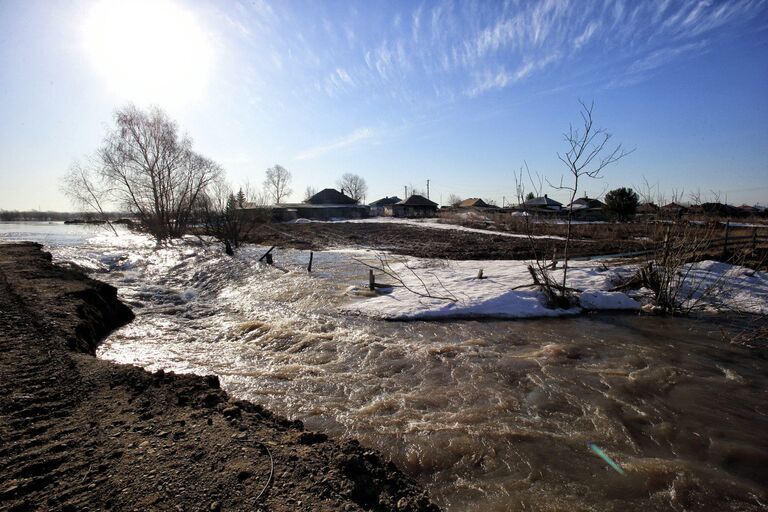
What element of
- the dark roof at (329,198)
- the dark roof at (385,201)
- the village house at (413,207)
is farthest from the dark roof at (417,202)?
the dark roof at (385,201)

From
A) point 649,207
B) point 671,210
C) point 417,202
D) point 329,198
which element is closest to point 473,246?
point 649,207

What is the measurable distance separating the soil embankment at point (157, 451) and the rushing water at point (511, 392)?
110cm

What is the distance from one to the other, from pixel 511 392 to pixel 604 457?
163cm

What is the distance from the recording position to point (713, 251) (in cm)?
1403

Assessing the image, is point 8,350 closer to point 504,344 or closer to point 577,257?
point 504,344

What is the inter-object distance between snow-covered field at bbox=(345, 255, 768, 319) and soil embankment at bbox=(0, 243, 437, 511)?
6282 mm

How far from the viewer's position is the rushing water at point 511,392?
378cm

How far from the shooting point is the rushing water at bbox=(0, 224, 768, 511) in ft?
12.4

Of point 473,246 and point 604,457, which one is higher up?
point 473,246

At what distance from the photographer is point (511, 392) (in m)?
5.71

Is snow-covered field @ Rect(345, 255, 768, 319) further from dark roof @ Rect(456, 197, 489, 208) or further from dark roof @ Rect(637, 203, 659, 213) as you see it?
dark roof @ Rect(456, 197, 489, 208)

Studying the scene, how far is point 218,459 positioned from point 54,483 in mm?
1037

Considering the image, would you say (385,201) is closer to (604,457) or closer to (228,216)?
(228,216)

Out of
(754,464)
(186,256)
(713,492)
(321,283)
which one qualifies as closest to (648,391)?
(754,464)
